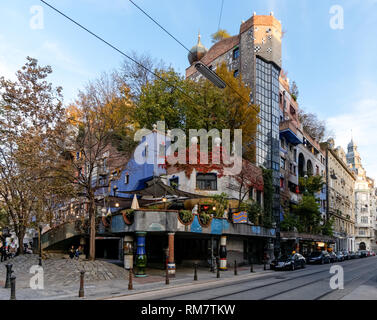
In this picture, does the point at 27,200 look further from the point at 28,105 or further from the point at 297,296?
the point at 297,296

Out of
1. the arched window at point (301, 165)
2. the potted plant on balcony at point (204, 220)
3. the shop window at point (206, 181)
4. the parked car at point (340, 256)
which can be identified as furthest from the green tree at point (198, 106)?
the parked car at point (340, 256)

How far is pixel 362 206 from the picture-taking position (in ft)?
332

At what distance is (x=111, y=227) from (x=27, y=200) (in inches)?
319

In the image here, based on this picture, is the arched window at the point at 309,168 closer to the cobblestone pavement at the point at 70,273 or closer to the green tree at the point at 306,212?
the green tree at the point at 306,212

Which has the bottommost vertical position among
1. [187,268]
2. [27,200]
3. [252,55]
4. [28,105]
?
[187,268]

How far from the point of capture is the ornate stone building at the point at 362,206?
96625 mm

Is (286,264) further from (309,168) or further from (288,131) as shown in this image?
(309,168)

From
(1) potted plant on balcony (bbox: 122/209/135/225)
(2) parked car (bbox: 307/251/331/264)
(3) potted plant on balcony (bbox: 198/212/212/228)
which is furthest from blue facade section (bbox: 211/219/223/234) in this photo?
(2) parked car (bbox: 307/251/331/264)

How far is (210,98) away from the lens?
35406 millimetres

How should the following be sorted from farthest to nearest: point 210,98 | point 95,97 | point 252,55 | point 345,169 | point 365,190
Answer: point 365,190
point 345,169
point 252,55
point 210,98
point 95,97

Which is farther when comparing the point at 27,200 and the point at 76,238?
the point at 76,238

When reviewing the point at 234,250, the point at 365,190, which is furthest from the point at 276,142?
the point at 365,190

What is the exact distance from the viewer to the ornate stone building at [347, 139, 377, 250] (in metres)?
96.6
